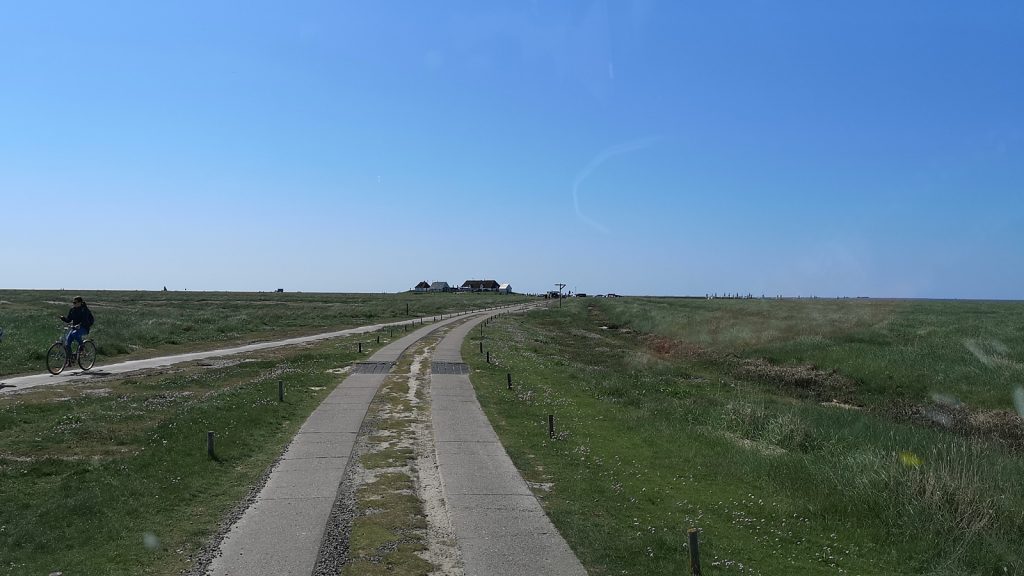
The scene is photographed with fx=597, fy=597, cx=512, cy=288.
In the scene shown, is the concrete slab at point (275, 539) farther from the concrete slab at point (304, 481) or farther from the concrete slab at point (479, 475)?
the concrete slab at point (479, 475)

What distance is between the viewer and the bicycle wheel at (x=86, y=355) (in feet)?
67.7

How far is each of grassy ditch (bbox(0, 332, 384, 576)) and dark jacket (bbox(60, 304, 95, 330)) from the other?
331 cm

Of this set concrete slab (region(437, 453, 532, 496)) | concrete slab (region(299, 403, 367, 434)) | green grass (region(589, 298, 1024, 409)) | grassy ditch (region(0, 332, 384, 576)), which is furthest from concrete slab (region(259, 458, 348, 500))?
green grass (region(589, 298, 1024, 409))

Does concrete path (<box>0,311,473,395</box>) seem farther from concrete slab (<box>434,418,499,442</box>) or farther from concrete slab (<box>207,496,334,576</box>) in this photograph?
concrete slab (<box>207,496,334,576</box>)

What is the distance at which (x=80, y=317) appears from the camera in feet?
68.0

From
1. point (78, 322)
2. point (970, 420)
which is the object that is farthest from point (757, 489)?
point (78, 322)

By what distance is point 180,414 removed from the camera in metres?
14.1

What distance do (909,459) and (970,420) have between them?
11.0m

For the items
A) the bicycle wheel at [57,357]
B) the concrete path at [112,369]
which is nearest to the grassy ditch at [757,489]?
the concrete path at [112,369]

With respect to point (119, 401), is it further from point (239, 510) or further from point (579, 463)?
point (579, 463)

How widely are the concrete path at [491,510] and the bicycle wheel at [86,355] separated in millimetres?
14376

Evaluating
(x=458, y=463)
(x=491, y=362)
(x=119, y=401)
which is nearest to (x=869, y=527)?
(x=458, y=463)

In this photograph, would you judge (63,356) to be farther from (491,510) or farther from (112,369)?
(491,510)

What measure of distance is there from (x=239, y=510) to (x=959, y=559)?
30.5 ft
